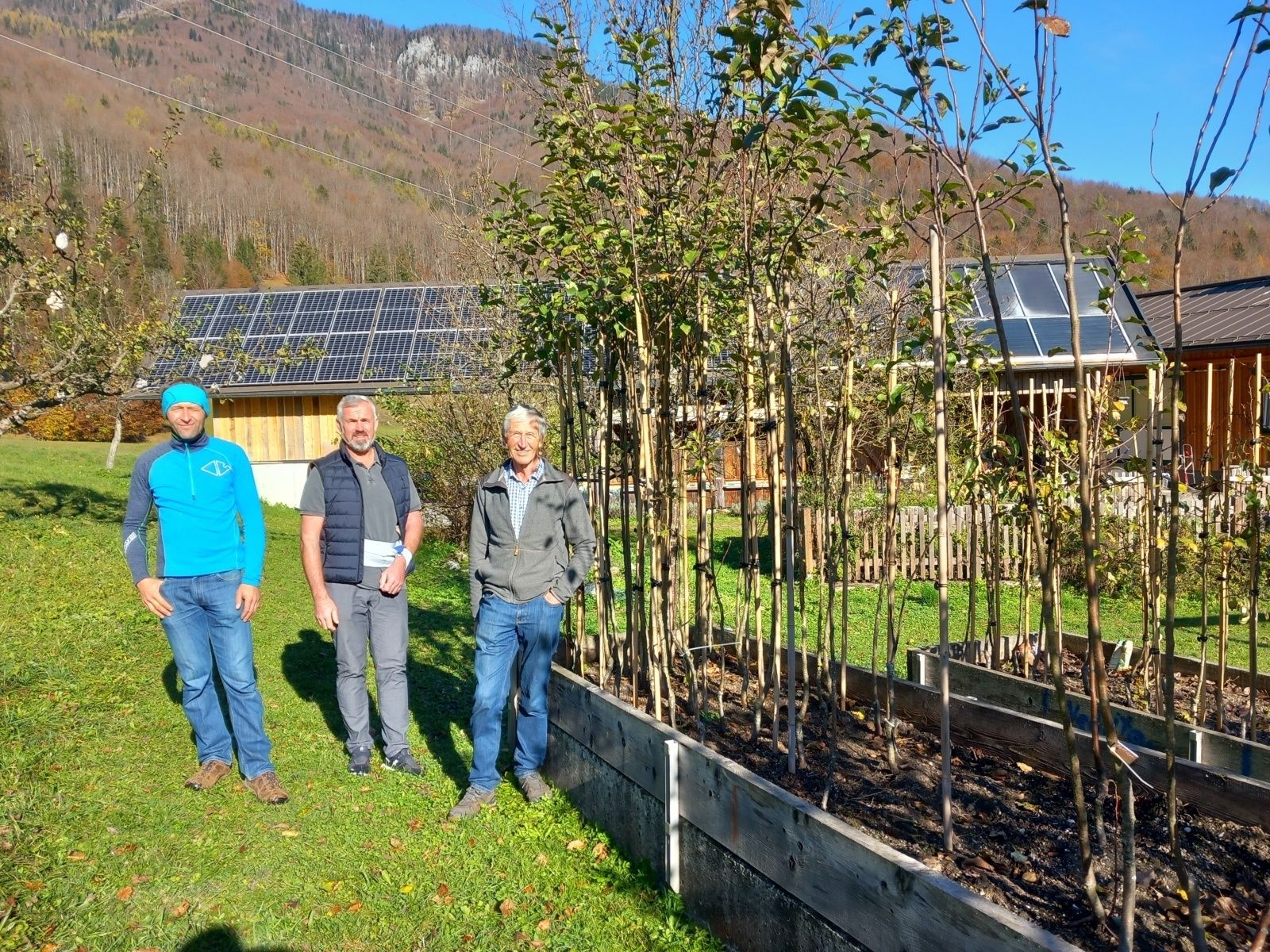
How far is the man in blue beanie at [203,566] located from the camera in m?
4.55

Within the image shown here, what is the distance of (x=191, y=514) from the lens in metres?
4.57

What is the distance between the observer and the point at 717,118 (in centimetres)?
388

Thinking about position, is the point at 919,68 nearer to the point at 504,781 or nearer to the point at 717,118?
the point at 717,118

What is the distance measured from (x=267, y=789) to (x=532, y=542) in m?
1.71

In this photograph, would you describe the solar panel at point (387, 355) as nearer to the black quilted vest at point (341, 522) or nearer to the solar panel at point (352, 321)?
the solar panel at point (352, 321)

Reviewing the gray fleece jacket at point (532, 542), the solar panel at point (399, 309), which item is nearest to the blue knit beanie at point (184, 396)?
the gray fleece jacket at point (532, 542)

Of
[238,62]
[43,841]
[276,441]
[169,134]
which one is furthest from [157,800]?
[238,62]

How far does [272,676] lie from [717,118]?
16.1ft

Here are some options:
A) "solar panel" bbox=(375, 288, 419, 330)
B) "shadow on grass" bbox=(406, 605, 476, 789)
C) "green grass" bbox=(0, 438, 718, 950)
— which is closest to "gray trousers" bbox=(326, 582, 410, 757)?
"green grass" bbox=(0, 438, 718, 950)

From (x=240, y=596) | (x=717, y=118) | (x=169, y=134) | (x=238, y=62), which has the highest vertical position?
(x=238, y=62)

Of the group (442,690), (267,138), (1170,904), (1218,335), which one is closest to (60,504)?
(442,690)

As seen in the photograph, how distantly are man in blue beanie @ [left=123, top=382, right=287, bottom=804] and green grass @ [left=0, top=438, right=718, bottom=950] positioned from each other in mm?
327

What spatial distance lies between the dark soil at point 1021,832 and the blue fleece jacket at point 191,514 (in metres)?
2.31

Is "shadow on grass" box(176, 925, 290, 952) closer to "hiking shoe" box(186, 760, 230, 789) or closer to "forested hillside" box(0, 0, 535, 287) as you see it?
"hiking shoe" box(186, 760, 230, 789)
